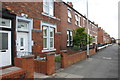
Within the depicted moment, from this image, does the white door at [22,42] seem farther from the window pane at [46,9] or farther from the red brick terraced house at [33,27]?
the window pane at [46,9]

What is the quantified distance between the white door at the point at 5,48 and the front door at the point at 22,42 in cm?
103

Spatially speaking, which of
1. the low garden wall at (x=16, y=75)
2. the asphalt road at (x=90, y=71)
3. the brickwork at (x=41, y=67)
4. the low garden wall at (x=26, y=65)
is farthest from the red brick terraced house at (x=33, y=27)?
the asphalt road at (x=90, y=71)

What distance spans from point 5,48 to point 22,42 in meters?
1.69

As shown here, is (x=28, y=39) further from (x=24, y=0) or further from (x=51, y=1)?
(x=51, y=1)

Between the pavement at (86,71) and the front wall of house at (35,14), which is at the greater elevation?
the front wall of house at (35,14)

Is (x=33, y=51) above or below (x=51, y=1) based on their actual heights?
below

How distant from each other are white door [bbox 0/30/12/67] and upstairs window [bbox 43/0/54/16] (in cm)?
491

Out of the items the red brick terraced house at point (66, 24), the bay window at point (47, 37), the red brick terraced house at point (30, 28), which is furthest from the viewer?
the red brick terraced house at point (66, 24)

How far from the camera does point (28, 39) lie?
26.7 ft

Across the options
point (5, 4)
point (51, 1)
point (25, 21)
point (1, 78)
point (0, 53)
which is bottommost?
point (1, 78)

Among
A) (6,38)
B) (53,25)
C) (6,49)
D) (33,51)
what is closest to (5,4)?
(6,38)

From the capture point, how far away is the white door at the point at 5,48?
5941mm

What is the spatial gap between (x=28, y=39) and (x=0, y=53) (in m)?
2.56

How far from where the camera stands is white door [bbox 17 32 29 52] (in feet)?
24.3
